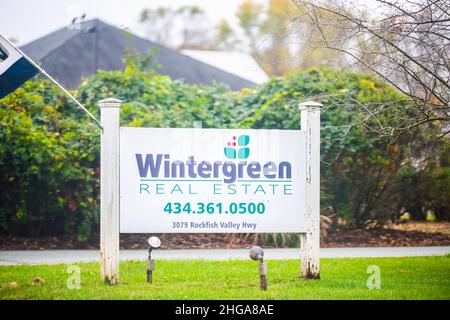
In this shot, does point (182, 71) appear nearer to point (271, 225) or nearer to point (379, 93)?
point (379, 93)

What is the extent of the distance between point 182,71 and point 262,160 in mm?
15301

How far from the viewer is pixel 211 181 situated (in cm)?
944

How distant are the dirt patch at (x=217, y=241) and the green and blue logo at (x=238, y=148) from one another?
4.24m

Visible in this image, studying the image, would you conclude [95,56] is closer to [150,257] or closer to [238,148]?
[238,148]

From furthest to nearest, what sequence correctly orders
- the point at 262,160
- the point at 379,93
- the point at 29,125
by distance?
the point at 379,93
the point at 29,125
the point at 262,160

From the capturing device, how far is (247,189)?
9.50 metres

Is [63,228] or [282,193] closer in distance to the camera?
[282,193]

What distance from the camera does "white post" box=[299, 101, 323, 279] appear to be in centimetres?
955

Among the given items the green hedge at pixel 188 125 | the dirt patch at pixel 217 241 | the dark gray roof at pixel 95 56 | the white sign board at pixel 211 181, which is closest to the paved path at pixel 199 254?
the dirt patch at pixel 217 241

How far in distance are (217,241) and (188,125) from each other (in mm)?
2240

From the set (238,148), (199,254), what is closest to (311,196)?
(238,148)

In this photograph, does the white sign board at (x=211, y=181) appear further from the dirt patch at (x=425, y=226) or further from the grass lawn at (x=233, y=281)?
the dirt patch at (x=425, y=226)

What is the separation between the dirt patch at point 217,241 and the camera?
13.3 meters

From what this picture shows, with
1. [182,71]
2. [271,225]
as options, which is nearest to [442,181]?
[271,225]
